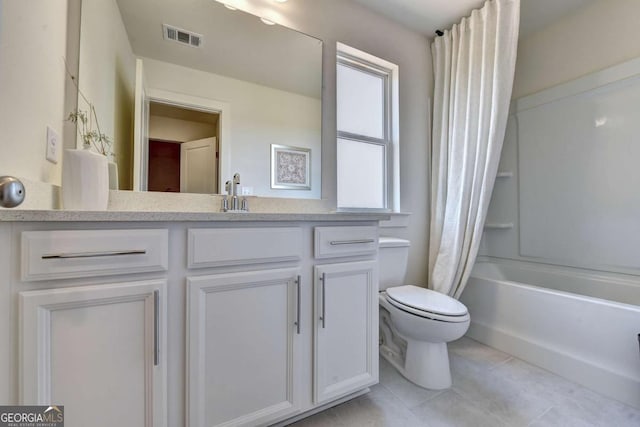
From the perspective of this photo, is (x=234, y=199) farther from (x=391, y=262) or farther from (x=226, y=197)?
(x=391, y=262)

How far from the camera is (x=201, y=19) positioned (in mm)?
1365

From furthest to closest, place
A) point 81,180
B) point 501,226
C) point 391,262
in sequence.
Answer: point 501,226, point 391,262, point 81,180

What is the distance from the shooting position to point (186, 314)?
85 centimetres

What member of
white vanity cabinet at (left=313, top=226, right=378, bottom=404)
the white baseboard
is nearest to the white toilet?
white vanity cabinet at (left=313, top=226, right=378, bottom=404)

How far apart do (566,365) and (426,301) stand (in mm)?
871

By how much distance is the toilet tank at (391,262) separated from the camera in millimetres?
1704

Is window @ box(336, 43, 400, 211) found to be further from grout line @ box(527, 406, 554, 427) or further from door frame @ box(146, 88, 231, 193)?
grout line @ box(527, 406, 554, 427)

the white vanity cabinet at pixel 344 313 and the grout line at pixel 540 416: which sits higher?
the white vanity cabinet at pixel 344 313

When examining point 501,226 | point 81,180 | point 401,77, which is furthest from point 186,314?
point 501,226

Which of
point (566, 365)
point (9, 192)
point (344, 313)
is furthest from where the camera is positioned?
point (566, 365)

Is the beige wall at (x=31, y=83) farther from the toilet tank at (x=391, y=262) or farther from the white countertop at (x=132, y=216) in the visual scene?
the toilet tank at (x=391, y=262)

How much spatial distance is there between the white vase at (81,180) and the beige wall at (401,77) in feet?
3.71

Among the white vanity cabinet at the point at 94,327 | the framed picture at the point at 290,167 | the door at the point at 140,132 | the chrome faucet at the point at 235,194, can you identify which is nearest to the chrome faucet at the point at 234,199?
the chrome faucet at the point at 235,194

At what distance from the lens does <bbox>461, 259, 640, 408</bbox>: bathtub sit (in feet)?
4.32
